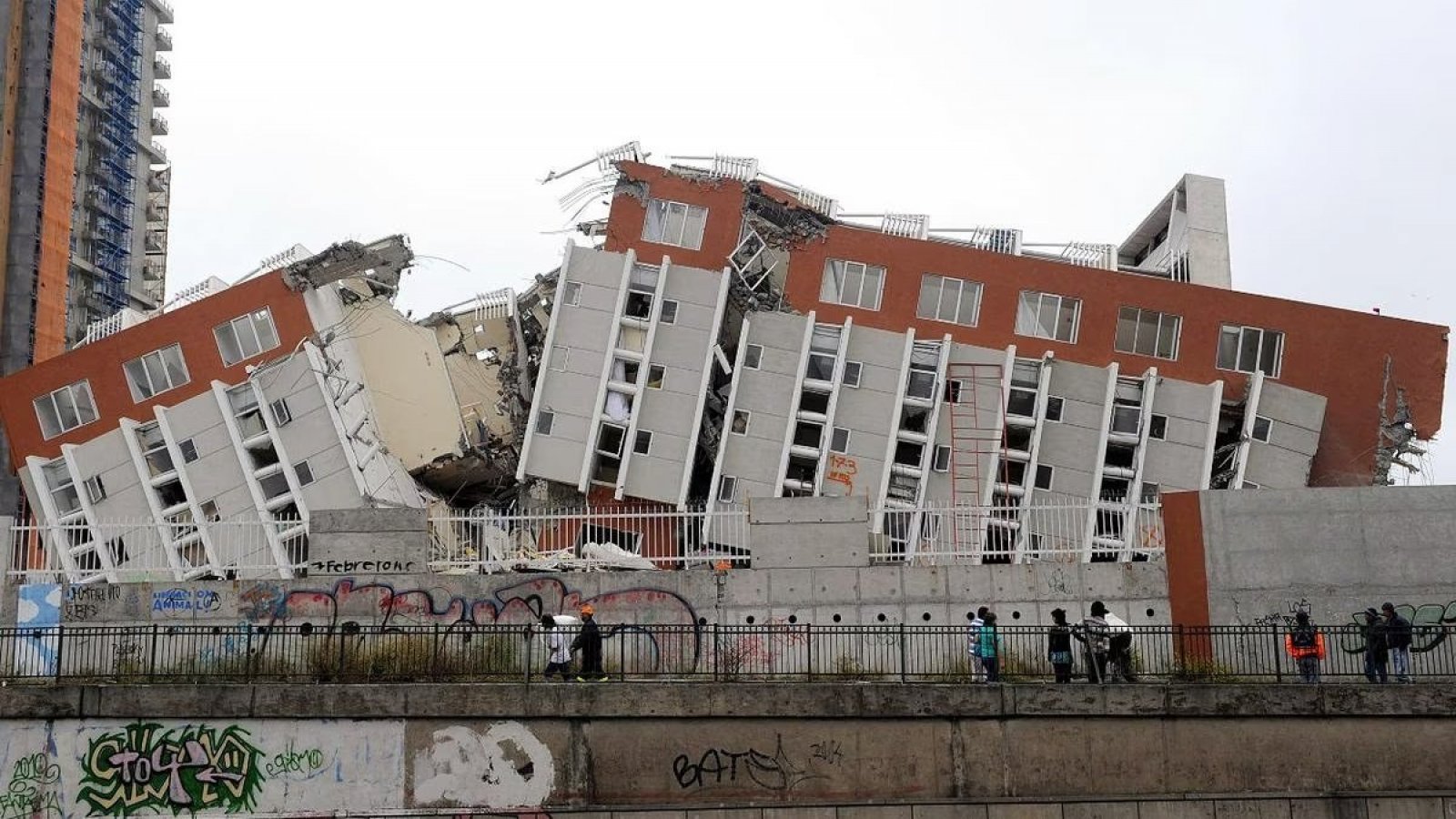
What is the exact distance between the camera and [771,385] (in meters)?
43.5

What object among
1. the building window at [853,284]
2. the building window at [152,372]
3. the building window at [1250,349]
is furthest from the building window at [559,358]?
the building window at [1250,349]

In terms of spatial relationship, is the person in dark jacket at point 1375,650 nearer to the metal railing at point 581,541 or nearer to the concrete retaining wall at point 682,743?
the concrete retaining wall at point 682,743

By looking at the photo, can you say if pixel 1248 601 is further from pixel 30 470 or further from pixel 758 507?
pixel 30 470

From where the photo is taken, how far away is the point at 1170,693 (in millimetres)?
22609

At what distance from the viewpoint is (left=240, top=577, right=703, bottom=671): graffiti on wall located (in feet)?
96.0

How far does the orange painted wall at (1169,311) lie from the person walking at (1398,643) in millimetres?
18435

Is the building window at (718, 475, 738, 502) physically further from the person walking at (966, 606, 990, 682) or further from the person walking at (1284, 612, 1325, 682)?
the person walking at (1284, 612, 1325, 682)

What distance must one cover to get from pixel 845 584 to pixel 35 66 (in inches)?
2718

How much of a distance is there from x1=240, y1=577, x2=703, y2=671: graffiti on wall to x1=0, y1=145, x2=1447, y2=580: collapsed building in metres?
12.7

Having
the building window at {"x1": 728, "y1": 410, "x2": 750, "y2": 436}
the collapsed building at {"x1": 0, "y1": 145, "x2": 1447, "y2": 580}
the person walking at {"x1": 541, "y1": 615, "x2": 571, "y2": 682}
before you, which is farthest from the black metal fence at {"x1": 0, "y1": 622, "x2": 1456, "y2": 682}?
the building window at {"x1": 728, "y1": 410, "x2": 750, "y2": 436}

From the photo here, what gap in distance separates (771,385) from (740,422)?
1.32 metres

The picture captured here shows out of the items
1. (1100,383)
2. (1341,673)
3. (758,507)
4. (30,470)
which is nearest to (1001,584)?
(758,507)

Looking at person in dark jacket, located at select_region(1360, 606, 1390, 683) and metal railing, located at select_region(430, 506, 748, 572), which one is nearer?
person in dark jacket, located at select_region(1360, 606, 1390, 683)

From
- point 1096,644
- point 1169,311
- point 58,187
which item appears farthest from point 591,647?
point 58,187
